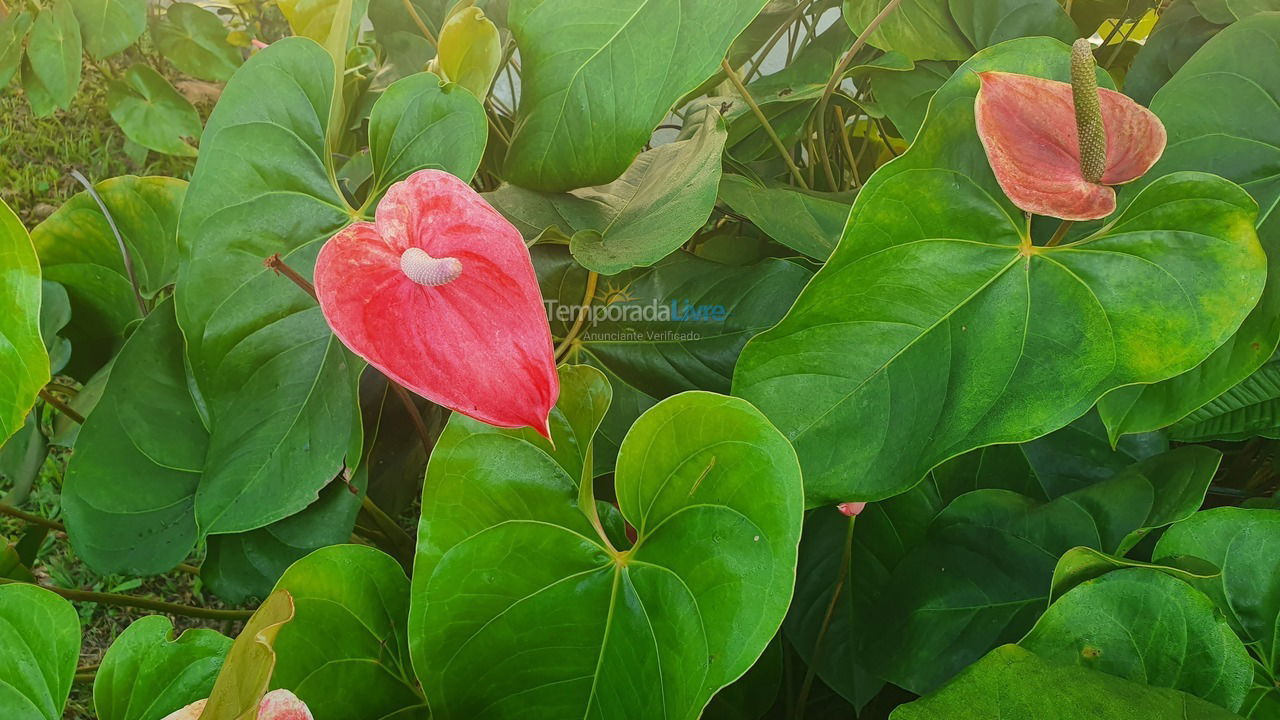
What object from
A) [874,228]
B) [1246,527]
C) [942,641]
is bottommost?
[942,641]

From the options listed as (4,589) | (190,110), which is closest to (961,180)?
(4,589)

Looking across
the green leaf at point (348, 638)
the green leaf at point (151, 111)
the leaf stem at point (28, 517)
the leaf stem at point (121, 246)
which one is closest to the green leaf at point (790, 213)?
the green leaf at point (348, 638)

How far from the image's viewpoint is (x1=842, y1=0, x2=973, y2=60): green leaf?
561mm

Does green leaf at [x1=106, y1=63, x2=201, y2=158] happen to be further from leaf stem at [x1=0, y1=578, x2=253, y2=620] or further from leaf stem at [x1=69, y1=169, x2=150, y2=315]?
leaf stem at [x1=0, y1=578, x2=253, y2=620]

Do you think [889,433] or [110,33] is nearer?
[889,433]

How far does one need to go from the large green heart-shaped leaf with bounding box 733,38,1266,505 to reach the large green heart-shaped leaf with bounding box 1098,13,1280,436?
50 mm

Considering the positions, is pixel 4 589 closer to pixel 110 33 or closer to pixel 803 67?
pixel 803 67

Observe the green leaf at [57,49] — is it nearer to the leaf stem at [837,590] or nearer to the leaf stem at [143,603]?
the leaf stem at [143,603]

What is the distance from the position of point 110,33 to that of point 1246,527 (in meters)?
1.15

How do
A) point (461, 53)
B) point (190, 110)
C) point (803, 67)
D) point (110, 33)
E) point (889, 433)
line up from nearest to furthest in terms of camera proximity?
point (889, 433), point (461, 53), point (803, 67), point (110, 33), point (190, 110)

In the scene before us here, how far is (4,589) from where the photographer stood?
400 mm

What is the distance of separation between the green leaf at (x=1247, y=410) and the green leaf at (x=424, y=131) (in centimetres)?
44

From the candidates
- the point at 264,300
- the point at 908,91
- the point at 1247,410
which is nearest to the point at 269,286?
the point at 264,300

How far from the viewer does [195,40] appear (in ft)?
3.45
